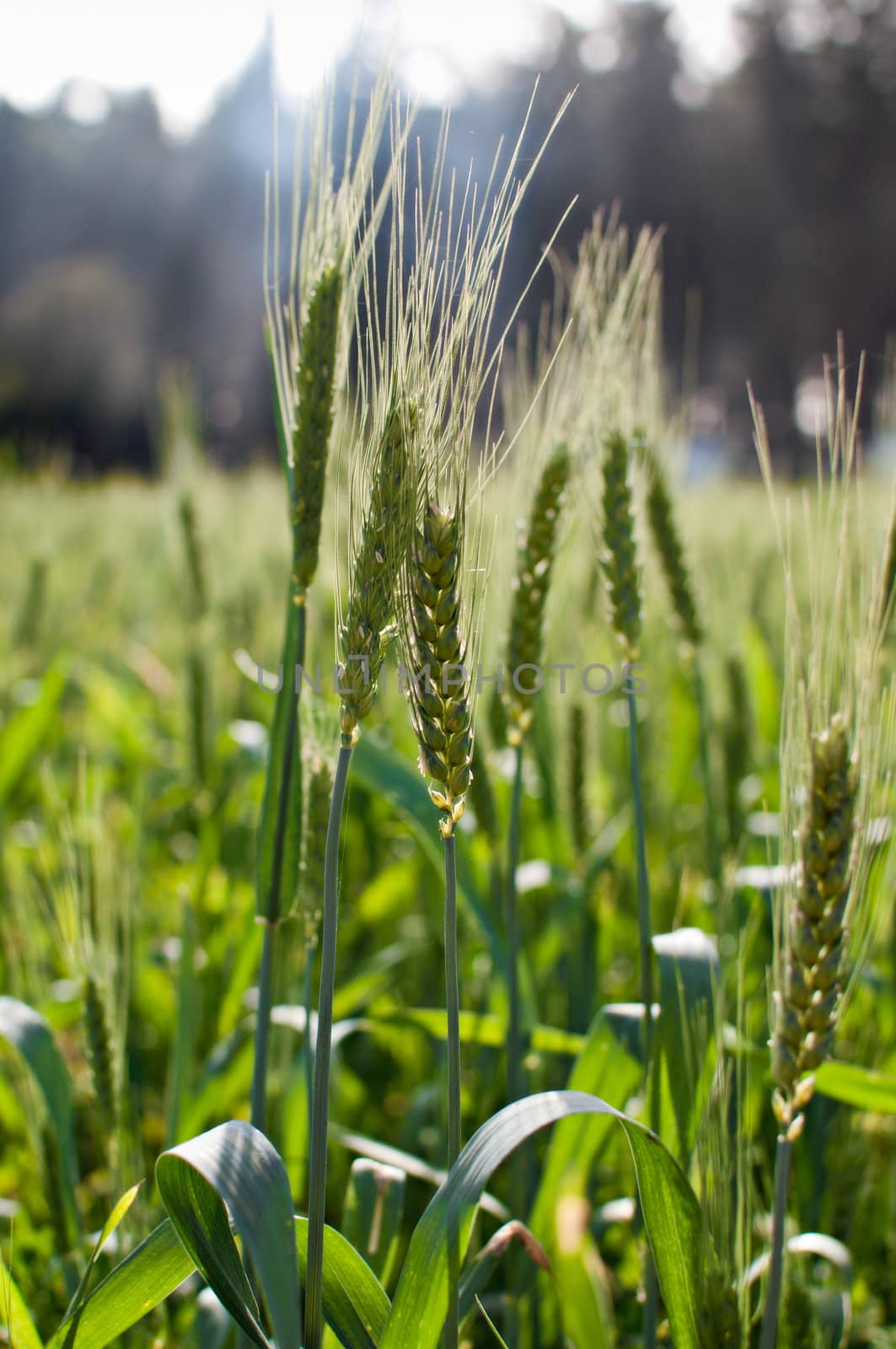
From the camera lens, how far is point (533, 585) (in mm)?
1097

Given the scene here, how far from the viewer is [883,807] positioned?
987 mm

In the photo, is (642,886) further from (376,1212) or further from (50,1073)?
(50,1073)

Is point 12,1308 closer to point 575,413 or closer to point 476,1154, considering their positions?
point 476,1154

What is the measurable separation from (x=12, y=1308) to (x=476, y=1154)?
483 millimetres

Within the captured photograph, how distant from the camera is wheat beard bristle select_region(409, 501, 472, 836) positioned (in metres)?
0.73

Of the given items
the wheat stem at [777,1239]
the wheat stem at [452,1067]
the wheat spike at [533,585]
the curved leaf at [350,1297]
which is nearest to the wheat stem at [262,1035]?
the curved leaf at [350,1297]

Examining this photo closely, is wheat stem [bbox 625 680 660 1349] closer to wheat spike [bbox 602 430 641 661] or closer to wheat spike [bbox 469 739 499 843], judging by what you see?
wheat spike [bbox 602 430 641 661]

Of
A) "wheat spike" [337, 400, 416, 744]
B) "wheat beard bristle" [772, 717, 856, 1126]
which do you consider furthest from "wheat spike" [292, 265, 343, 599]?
"wheat beard bristle" [772, 717, 856, 1126]

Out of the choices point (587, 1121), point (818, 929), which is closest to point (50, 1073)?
point (587, 1121)

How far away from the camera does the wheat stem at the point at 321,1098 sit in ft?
2.34

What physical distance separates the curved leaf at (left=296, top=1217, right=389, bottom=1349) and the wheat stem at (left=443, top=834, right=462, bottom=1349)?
0.07m

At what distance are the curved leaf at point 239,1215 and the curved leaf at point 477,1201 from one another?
0.28 ft

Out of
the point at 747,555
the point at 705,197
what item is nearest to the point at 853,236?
the point at 705,197

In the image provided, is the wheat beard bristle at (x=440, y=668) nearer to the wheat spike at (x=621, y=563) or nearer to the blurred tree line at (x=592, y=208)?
the wheat spike at (x=621, y=563)
